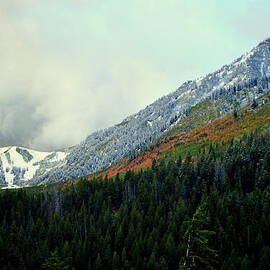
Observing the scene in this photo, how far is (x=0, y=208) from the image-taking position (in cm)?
18875

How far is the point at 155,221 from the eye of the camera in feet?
469

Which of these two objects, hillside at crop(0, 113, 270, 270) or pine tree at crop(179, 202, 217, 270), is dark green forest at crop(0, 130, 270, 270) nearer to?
hillside at crop(0, 113, 270, 270)

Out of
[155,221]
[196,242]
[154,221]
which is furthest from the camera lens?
[154,221]

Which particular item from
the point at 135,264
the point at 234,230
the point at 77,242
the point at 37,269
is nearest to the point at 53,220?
the point at 77,242

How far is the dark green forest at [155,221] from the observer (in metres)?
117

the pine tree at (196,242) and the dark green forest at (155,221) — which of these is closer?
the pine tree at (196,242)

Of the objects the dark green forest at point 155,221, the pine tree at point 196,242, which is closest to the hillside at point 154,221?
the dark green forest at point 155,221

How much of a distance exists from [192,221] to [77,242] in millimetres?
106244

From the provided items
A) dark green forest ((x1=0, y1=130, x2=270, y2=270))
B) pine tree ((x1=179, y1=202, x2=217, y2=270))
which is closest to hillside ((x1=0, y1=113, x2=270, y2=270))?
dark green forest ((x1=0, y1=130, x2=270, y2=270))

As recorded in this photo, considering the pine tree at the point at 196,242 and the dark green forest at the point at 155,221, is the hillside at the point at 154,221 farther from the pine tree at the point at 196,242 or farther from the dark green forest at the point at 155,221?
the pine tree at the point at 196,242

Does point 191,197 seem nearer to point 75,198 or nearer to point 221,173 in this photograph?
point 221,173

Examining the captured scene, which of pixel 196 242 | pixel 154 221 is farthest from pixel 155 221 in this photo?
pixel 196 242

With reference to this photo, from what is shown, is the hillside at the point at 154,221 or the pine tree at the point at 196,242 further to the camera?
the hillside at the point at 154,221

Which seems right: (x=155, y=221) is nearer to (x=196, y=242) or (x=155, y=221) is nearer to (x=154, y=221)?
(x=154, y=221)
